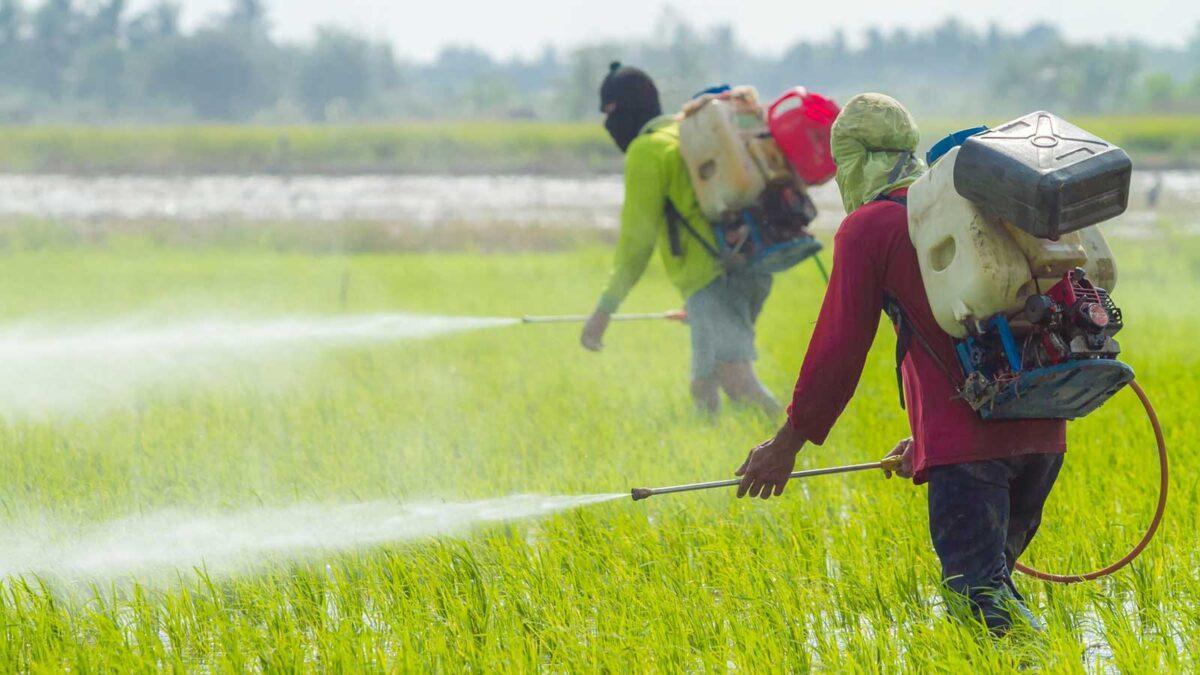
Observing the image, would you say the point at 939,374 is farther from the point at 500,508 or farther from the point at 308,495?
the point at 308,495

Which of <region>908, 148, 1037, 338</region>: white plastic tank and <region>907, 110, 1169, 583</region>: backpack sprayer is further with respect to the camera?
<region>908, 148, 1037, 338</region>: white plastic tank

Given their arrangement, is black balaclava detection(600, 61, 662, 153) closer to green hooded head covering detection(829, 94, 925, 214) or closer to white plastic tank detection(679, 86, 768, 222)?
white plastic tank detection(679, 86, 768, 222)

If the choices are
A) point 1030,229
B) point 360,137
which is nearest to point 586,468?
point 1030,229

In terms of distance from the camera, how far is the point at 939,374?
309cm

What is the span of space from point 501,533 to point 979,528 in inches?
67.3

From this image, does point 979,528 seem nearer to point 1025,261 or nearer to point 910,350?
point 910,350

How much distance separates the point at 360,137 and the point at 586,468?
40.4 m

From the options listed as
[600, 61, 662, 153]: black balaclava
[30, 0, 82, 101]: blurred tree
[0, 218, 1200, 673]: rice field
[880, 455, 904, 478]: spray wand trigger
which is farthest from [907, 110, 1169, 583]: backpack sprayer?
[30, 0, 82, 101]: blurred tree

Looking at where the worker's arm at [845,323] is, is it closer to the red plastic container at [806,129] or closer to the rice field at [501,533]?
the rice field at [501,533]

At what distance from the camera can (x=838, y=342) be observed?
312cm

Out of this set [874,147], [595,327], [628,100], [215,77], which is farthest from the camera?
[215,77]

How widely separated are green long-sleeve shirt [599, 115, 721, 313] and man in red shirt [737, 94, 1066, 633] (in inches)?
107

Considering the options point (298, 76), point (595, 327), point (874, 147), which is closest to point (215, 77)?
point (298, 76)

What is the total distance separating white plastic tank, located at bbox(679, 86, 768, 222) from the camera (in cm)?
550
